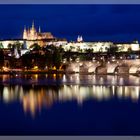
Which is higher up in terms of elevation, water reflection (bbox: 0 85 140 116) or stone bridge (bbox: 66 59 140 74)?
stone bridge (bbox: 66 59 140 74)

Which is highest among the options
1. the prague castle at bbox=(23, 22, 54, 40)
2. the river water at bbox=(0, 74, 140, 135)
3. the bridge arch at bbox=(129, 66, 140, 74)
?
the prague castle at bbox=(23, 22, 54, 40)

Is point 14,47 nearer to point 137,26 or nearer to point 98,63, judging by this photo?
point 98,63

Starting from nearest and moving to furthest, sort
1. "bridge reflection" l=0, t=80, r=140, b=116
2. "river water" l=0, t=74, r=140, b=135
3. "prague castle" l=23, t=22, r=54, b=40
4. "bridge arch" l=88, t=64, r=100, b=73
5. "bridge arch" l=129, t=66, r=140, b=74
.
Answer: "river water" l=0, t=74, r=140, b=135, "prague castle" l=23, t=22, r=54, b=40, "bridge reflection" l=0, t=80, r=140, b=116, "bridge arch" l=129, t=66, r=140, b=74, "bridge arch" l=88, t=64, r=100, b=73

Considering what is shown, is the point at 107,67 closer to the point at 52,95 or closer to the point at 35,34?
the point at 52,95

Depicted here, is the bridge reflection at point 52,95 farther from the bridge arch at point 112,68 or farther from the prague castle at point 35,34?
the prague castle at point 35,34

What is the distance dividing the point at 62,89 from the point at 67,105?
75cm

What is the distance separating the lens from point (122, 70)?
15.8 ft

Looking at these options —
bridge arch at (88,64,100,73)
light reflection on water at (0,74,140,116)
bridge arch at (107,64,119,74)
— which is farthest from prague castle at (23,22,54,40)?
bridge arch at (107,64,119,74)

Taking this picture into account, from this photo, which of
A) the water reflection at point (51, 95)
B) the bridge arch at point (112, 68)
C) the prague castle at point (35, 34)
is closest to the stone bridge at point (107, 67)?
the bridge arch at point (112, 68)

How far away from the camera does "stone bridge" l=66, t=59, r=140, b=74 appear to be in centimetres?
435

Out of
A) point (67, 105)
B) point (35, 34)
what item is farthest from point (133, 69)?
point (35, 34)

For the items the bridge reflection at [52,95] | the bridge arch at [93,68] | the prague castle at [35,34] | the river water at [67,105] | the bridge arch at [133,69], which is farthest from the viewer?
the bridge arch at [93,68]

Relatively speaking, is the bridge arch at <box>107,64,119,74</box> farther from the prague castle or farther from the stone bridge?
the prague castle

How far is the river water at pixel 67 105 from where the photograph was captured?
3578 millimetres
